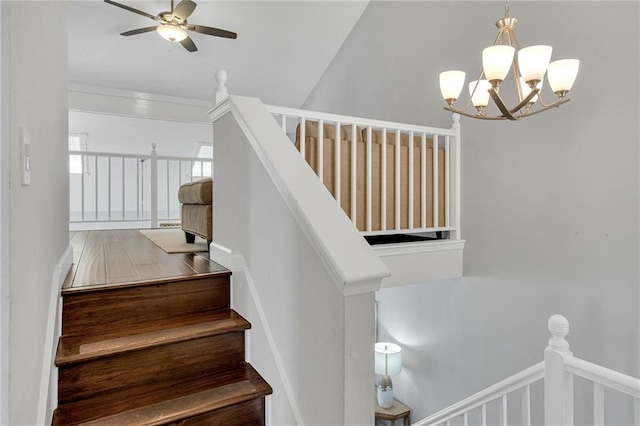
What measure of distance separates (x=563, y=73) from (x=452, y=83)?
0.52m

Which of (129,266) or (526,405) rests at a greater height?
(129,266)

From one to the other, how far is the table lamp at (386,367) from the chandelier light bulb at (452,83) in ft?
8.07

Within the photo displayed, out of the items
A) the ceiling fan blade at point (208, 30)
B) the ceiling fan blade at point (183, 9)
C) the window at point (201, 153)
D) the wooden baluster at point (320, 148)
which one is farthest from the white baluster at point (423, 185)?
the window at point (201, 153)

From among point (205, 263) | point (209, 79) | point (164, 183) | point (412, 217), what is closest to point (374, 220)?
point (412, 217)

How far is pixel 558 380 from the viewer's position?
55.1 inches

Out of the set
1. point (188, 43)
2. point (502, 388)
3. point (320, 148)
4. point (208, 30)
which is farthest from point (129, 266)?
point (188, 43)

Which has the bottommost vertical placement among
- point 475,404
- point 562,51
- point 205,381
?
point 475,404

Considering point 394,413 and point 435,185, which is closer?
point 435,185

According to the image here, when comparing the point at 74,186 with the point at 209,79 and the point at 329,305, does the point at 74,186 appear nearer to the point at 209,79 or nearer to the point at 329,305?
the point at 209,79

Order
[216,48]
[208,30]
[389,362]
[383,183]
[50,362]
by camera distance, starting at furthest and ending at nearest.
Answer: [216,48]
[389,362]
[208,30]
[383,183]
[50,362]

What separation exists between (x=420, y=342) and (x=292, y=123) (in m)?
3.64

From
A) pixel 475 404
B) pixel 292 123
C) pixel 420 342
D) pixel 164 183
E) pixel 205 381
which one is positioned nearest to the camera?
pixel 205 381

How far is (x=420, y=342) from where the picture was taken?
3430 millimetres

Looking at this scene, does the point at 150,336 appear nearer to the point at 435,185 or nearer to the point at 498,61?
the point at 498,61
